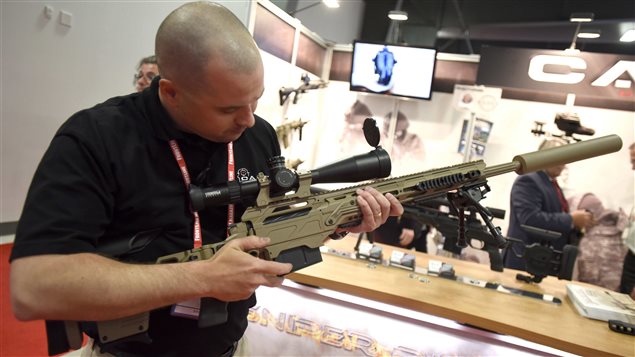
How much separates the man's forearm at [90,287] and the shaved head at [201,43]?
0.46 m

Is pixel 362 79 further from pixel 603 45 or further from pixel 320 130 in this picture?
pixel 603 45

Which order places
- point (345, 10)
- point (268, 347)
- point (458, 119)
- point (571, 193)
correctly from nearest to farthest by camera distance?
point (268, 347) < point (571, 193) < point (458, 119) < point (345, 10)

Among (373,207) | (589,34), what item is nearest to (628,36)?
(589,34)

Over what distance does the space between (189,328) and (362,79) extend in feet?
13.6

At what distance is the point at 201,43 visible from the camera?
925 mm

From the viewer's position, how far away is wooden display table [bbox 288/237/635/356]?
1.71m

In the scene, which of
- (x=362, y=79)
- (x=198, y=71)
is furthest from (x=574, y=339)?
(x=362, y=79)

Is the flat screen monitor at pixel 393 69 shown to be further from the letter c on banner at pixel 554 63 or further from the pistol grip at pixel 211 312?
the pistol grip at pixel 211 312

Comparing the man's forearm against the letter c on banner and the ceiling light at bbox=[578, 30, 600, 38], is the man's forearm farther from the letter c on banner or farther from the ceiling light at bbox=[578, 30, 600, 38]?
the ceiling light at bbox=[578, 30, 600, 38]

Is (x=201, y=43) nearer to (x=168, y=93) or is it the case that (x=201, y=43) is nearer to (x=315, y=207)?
(x=168, y=93)

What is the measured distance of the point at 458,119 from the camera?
4.75 metres

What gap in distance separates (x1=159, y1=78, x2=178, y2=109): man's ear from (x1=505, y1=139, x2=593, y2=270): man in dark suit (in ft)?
8.88

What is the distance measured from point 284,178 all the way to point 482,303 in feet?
4.65

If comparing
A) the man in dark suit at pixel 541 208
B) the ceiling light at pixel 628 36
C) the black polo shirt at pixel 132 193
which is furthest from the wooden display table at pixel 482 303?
the ceiling light at pixel 628 36
